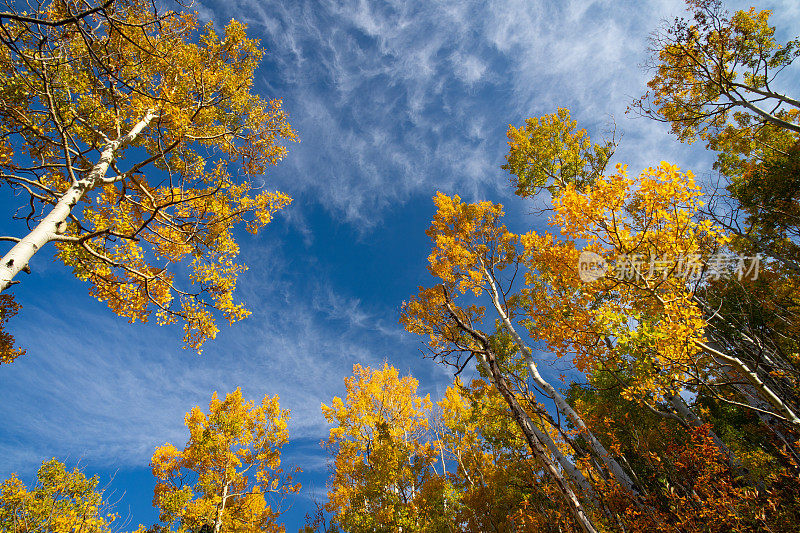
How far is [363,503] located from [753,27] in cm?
1585

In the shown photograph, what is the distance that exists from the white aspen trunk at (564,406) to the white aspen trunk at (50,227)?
6300mm

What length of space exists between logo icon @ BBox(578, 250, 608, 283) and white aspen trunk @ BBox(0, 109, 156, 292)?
750 cm

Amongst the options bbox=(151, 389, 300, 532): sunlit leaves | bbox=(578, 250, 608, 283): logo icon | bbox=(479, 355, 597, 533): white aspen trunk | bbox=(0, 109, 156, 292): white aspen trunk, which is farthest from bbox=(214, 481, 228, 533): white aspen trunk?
bbox=(578, 250, 608, 283): logo icon

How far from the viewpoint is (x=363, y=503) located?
31.5 feet

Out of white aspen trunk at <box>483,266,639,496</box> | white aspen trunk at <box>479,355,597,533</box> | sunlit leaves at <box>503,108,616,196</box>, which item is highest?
sunlit leaves at <box>503,108,616,196</box>

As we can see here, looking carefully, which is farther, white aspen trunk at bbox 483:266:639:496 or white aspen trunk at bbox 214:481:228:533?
white aspen trunk at bbox 214:481:228:533

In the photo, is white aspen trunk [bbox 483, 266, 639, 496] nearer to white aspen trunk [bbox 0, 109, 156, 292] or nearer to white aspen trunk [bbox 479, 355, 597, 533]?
white aspen trunk [bbox 479, 355, 597, 533]

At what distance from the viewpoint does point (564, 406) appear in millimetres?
6141

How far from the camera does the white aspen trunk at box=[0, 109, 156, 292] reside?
10.5 feet

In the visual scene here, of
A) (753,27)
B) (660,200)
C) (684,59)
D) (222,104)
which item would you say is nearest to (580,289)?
(660,200)

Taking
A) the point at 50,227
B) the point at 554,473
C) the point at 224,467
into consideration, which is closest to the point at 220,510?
the point at 224,467

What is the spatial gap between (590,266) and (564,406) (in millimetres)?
2937

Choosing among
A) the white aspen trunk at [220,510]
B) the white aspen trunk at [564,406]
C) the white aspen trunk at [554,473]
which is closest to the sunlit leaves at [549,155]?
the white aspen trunk at [564,406]

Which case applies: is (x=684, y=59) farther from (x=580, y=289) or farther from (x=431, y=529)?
(x=431, y=529)
